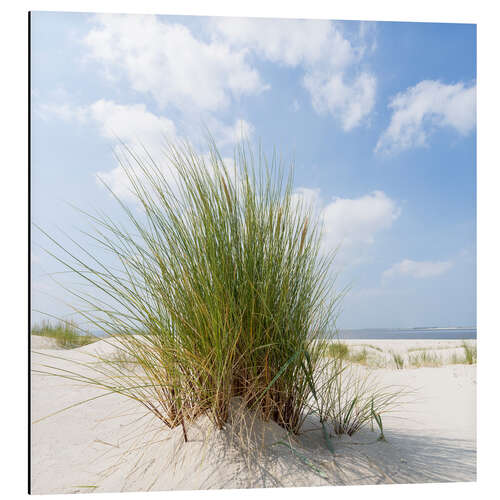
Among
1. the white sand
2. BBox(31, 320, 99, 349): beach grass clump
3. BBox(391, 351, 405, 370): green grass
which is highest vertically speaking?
BBox(31, 320, 99, 349): beach grass clump

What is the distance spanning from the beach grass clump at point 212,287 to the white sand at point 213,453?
115mm

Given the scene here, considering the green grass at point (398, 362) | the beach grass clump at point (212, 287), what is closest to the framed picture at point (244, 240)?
the beach grass clump at point (212, 287)

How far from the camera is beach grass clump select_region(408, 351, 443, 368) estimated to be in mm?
4648

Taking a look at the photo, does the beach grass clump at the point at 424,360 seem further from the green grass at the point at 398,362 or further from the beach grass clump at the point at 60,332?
the beach grass clump at the point at 60,332

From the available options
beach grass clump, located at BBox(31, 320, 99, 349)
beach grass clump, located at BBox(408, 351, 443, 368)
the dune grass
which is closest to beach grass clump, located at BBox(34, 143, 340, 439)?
the dune grass

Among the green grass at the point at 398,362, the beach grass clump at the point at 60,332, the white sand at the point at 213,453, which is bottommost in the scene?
the green grass at the point at 398,362

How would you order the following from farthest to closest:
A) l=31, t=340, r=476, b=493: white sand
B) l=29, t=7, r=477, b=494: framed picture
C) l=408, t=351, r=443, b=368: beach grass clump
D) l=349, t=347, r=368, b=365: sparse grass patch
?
l=349, t=347, r=368, b=365: sparse grass patch, l=408, t=351, r=443, b=368: beach grass clump, l=29, t=7, r=477, b=494: framed picture, l=31, t=340, r=476, b=493: white sand

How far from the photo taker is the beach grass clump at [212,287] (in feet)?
5.52

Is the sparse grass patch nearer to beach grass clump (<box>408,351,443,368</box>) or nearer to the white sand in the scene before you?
beach grass clump (<box>408,351,443,368</box>)

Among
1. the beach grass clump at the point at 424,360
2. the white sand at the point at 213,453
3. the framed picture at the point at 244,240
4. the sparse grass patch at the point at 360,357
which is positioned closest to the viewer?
the white sand at the point at 213,453

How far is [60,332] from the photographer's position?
2.74m

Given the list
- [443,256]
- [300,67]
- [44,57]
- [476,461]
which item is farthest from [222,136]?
[476,461]

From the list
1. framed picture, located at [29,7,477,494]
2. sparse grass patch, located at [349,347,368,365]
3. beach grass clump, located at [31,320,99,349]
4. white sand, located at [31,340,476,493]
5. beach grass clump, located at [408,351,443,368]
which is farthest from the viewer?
sparse grass patch, located at [349,347,368,365]

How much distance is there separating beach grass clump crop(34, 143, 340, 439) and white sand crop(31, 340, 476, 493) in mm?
115
